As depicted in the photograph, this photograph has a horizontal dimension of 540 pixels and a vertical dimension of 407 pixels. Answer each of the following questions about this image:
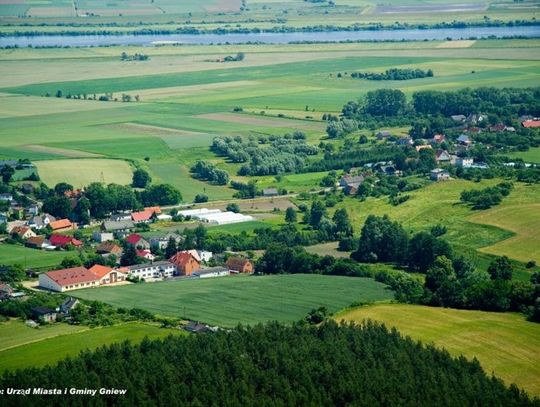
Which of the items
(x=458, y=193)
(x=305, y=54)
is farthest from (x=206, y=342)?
(x=305, y=54)

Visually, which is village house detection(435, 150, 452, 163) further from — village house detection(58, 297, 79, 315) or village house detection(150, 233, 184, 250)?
village house detection(58, 297, 79, 315)

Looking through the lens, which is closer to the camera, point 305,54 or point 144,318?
point 144,318

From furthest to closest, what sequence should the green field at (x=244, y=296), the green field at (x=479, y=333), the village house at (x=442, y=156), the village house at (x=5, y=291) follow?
1. the village house at (x=442, y=156)
2. the village house at (x=5, y=291)
3. the green field at (x=244, y=296)
4. the green field at (x=479, y=333)

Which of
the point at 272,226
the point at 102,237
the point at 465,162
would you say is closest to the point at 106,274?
the point at 102,237

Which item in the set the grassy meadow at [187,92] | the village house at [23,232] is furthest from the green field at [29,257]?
the grassy meadow at [187,92]

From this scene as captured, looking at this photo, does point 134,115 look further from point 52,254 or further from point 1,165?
point 52,254

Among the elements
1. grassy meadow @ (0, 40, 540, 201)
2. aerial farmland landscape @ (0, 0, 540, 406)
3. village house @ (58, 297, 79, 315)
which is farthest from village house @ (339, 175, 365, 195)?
village house @ (58, 297, 79, 315)

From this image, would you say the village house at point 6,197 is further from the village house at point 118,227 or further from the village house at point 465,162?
the village house at point 465,162
